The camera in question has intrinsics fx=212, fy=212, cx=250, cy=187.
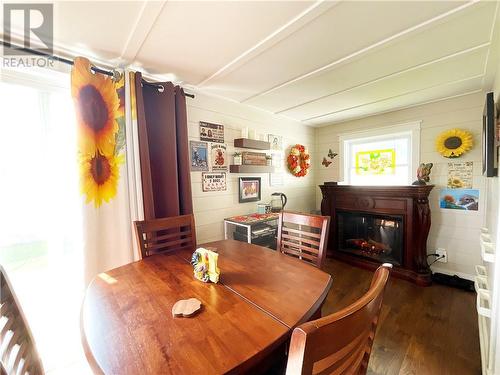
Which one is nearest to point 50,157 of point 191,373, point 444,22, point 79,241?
point 79,241

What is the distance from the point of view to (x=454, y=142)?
2410mm

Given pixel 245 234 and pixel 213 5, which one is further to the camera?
pixel 245 234

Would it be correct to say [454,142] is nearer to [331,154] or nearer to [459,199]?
[459,199]

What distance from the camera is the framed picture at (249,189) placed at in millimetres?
2613

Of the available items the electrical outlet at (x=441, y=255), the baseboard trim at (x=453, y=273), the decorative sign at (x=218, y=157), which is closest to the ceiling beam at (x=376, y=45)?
the decorative sign at (x=218, y=157)

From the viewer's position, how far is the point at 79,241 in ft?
5.08

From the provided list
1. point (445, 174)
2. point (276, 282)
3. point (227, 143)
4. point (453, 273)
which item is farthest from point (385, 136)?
point (276, 282)

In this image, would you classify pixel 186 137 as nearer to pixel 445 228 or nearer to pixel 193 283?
pixel 193 283

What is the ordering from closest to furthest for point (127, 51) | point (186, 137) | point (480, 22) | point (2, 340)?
A: point (2, 340) < point (480, 22) < point (127, 51) < point (186, 137)

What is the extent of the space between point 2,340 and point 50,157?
1.27 meters

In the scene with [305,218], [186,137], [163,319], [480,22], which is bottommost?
[163,319]

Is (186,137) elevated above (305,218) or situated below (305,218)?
above

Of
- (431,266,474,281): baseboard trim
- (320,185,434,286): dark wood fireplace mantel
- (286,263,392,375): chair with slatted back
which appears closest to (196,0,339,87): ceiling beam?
(286,263,392,375): chair with slatted back

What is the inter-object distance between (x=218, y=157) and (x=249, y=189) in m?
0.59
